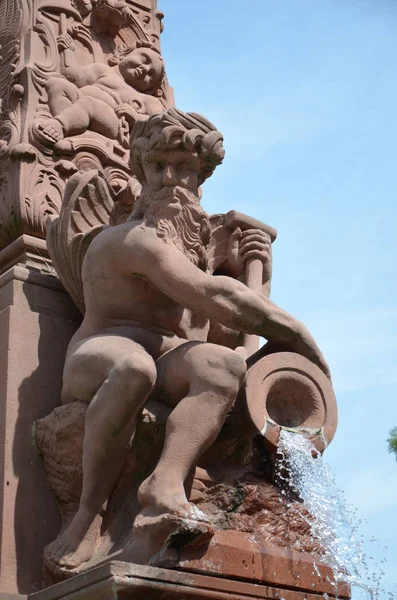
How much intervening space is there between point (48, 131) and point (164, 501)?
2.87 metres

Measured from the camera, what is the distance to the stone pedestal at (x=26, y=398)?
19.2ft

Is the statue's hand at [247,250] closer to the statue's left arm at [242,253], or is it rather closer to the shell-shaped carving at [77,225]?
the statue's left arm at [242,253]

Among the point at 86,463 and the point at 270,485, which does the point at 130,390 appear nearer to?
the point at 86,463

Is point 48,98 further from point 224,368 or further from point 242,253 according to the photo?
point 224,368

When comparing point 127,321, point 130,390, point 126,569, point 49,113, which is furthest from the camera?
point 49,113

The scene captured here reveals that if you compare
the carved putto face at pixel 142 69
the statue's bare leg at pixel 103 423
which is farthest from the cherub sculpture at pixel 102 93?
the statue's bare leg at pixel 103 423

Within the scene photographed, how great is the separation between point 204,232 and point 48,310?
3.51 ft

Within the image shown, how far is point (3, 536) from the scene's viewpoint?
5.83m

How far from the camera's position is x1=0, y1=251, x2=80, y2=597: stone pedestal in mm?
5859

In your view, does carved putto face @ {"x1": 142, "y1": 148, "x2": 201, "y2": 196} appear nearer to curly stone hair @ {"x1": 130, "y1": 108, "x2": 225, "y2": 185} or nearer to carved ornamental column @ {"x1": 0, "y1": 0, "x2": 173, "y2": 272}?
curly stone hair @ {"x1": 130, "y1": 108, "x2": 225, "y2": 185}

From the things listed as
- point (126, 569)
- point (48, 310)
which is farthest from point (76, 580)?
point (48, 310)

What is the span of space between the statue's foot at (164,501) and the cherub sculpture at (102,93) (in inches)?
106

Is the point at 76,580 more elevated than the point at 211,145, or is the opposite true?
the point at 211,145

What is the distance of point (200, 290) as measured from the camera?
5.83 m
